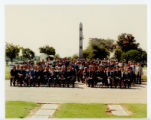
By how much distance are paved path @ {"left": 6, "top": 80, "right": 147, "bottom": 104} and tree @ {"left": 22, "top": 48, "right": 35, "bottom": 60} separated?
1269 millimetres

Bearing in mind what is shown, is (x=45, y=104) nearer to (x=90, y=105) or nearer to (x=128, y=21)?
(x=90, y=105)

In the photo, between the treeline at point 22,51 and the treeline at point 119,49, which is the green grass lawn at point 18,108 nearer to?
the treeline at point 22,51

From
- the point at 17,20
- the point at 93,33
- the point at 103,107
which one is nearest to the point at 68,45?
the point at 93,33

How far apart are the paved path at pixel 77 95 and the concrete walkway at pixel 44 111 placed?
2.17ft

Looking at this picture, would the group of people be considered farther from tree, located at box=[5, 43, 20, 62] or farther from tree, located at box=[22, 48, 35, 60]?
tree, located at box=[5, 43, 20, 62]

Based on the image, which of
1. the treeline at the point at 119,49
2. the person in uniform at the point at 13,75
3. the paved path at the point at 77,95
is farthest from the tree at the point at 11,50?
the treeline at the point at 119,49

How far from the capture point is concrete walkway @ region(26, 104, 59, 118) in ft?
30.5

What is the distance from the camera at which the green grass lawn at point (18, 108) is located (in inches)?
373

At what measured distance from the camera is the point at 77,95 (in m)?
12.0

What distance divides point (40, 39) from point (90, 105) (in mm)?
3262

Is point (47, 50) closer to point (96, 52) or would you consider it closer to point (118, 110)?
point (96, 52)

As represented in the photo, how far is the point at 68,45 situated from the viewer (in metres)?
11.9

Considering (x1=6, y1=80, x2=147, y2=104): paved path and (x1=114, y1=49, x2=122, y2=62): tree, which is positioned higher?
(x1=114, y1=49, x2=122, y2=62): tree

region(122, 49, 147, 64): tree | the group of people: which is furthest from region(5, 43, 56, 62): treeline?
region(122, 49, 147, 64): tree
